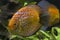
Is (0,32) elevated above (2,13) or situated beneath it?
situated beneath

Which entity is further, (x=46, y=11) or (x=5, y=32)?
(x=5, y=32)

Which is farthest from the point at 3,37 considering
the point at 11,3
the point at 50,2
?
the point at 50,2

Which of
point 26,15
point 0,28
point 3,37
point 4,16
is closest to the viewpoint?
point 26,15

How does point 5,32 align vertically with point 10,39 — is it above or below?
above

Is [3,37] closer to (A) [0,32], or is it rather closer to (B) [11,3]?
(A) [0,32]

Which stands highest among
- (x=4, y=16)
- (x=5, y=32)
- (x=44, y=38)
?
(x=4, y=16)

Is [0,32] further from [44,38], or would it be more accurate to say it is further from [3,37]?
[44,38]

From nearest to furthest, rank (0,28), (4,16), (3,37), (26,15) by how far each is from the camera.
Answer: (26,15), (4,16), (0,28), (3,37)

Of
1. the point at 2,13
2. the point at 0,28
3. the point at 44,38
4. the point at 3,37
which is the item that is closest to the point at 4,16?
the point at 2,13

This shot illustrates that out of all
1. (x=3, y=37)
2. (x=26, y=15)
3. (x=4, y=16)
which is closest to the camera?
(x=26, y=15)
